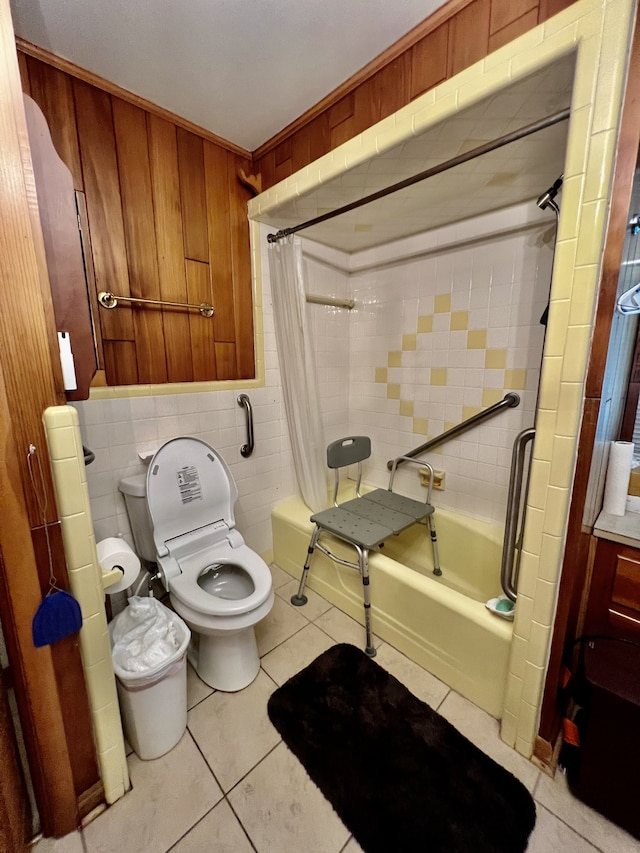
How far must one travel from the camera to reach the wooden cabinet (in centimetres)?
109

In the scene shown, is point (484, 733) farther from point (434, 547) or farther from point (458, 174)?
point (458, 174)

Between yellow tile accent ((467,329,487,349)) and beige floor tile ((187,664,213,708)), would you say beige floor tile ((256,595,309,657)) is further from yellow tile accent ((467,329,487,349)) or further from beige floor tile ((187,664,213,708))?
yellow tile accent ((467,329,487,349))

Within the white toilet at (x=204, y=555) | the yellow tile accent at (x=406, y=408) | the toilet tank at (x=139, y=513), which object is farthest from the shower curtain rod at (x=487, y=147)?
the toilet tank at (x=139, y=513)

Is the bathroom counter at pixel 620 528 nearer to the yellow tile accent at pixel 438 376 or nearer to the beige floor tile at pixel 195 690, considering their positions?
the yellow tile accent at pixel 438 376

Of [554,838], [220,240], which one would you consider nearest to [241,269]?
[220,240]

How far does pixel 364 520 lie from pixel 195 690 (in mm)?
985

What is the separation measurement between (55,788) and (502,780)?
4.16 ft

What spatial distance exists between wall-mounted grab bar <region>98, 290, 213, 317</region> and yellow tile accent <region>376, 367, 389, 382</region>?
3.64 feet

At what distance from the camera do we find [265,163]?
1665 mm

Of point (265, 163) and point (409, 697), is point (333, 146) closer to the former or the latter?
point (265, 163)

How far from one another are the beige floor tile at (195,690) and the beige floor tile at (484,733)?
902mm

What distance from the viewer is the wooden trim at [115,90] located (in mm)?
1124

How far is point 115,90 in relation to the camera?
4.22ft

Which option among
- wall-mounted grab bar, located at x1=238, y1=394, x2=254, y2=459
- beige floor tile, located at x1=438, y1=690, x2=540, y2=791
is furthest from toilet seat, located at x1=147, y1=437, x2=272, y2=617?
beige floor tile, located at x1=438, y1=690, x2=540, y2=791
